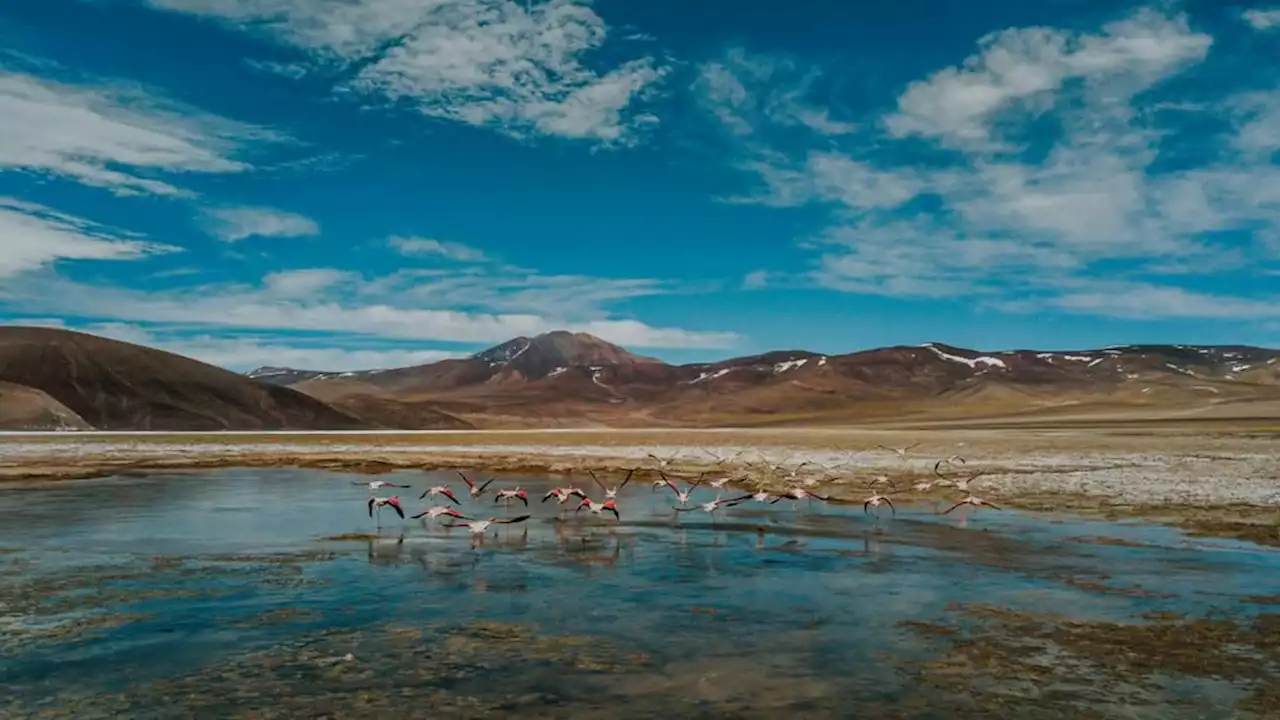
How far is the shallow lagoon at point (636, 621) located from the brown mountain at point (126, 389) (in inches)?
6566

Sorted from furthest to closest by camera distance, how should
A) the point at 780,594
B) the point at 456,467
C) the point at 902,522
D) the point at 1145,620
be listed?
the point at 456,467 → the point at 902,522 → the point at 780,594 → the point at 1145,620

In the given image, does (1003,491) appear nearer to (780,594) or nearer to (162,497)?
(780,594)

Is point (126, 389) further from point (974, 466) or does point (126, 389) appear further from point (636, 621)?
point (636, 621)

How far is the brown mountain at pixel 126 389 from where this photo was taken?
173375 millimetres

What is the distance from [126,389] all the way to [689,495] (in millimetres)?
177486

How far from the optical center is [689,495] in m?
35.6

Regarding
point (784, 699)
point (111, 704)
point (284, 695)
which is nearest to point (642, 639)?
point (784, 699)

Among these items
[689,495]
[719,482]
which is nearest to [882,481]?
[719,482]

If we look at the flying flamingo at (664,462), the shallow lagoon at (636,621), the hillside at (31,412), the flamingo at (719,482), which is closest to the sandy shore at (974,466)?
the flying flamingo at (664,462)

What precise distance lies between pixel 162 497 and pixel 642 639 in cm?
2741

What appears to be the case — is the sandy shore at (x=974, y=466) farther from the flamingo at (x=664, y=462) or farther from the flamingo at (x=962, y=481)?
the flamingo at (x=962, y=481)

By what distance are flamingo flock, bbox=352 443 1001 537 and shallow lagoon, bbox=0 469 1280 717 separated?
1001mm

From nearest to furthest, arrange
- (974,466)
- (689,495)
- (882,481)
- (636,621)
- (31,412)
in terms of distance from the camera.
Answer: (636,621) < (689,495) < (882,481) < (974,466) < (31,412)

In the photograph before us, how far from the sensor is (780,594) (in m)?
16.5
